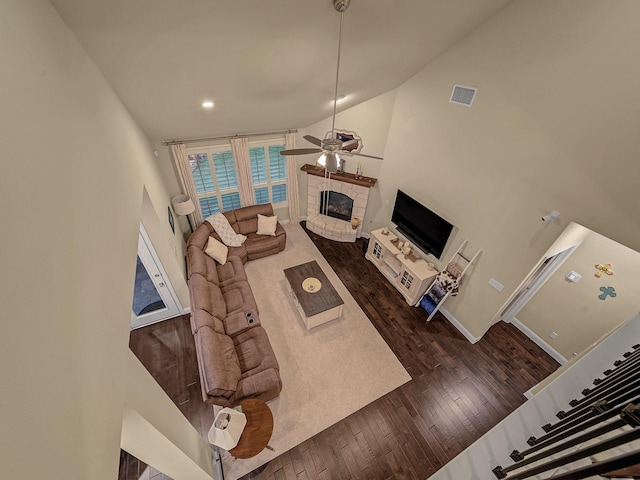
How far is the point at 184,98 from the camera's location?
330 centimetres

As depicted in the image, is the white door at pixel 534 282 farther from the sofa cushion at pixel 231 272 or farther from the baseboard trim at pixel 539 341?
the sofa cushion at pixel 231 272

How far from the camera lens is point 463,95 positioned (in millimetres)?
3941

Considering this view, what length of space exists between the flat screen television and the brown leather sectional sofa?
321 centimetres

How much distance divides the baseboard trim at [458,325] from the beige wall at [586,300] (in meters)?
1.18

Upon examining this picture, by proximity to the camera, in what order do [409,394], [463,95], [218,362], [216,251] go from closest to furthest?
[218,362]
[463,95]
[409,394]
[216,251]

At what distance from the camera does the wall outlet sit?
4.13 m

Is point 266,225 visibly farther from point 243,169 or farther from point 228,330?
point 228,330

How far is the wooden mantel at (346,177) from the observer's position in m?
6.10

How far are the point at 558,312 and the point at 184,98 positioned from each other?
6.75 m

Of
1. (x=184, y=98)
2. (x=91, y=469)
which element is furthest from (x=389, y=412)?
(x=184, y=98)

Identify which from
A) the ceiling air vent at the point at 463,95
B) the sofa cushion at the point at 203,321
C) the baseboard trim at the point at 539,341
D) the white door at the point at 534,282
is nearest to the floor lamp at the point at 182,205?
the sofa cushion at the point at 203,321

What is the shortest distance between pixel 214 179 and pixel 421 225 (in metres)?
4.84

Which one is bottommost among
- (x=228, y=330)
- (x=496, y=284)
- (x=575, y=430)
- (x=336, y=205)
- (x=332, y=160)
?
(x=228, y=330)

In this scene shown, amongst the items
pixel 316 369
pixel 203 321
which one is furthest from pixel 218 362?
pixel 316 369
